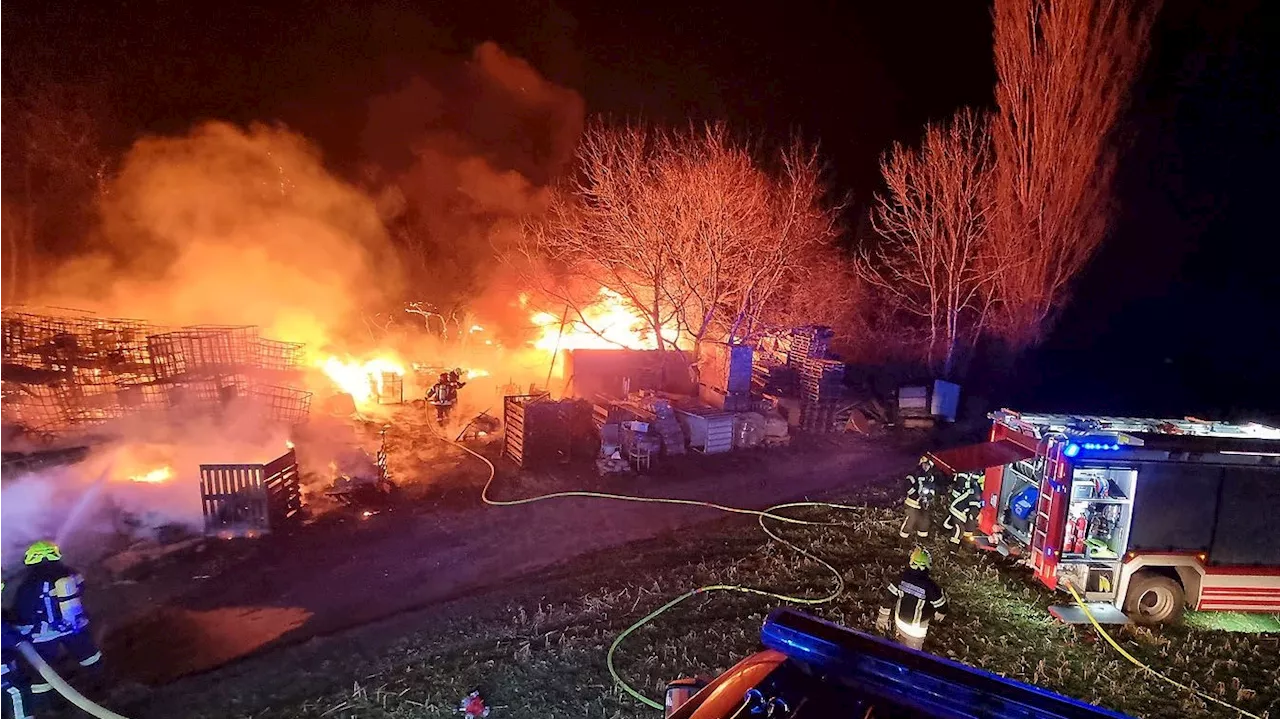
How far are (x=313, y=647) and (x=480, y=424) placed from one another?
29.6 ft

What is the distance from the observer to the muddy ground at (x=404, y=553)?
7.43 metres

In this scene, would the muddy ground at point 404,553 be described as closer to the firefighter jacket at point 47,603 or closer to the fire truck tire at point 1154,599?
the firefighter jacket at point 47,603

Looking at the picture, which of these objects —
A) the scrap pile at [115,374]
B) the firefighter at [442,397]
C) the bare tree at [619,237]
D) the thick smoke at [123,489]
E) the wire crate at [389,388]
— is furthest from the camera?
the bare tree at [619,237]

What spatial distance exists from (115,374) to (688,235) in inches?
537

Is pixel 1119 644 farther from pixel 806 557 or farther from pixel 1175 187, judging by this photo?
pixel 1175 187

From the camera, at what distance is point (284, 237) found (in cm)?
2123

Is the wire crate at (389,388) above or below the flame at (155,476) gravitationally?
above

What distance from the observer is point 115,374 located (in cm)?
1263

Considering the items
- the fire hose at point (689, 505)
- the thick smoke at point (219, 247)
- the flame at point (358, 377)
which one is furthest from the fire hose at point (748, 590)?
the thick smoke at point (219, 247)

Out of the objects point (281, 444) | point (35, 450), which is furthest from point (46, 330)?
point (281, 444)

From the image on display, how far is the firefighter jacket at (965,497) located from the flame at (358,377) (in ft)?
48.3

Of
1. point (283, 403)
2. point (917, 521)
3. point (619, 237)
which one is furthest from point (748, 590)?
point (619, 237)

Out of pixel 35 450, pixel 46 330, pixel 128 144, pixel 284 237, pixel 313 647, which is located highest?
pixel 128 144

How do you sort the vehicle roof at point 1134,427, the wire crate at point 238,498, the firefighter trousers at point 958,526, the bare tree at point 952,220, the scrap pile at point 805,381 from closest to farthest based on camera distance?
the vehicle roof at point 1134,427 → the wire crate at point 238,498 → the firefighter trousers at point 958,526 → the scrap pile at point 805,381 → the bare tree at point 952,220
